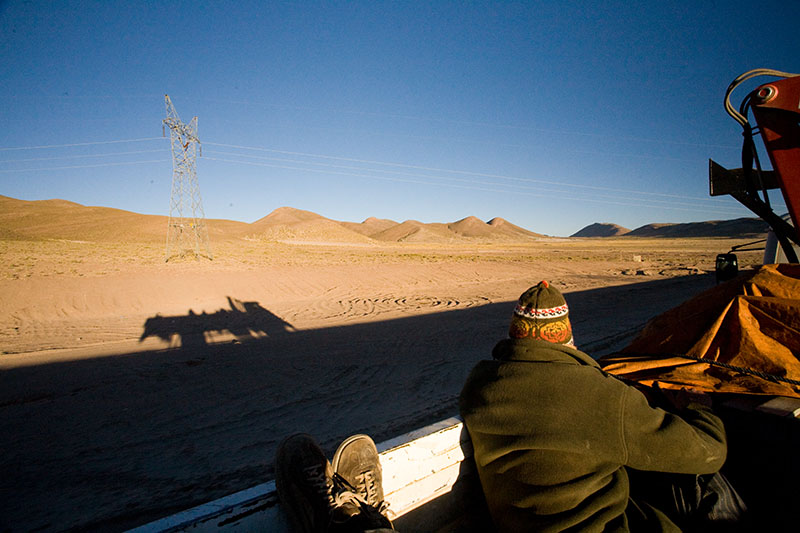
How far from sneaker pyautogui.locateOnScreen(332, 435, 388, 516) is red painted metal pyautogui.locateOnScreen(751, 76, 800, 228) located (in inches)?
143

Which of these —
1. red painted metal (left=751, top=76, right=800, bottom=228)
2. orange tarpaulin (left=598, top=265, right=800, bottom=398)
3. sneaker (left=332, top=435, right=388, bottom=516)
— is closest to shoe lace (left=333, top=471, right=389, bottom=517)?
sneaker (left=332, top=435, right=388, bottom=516)

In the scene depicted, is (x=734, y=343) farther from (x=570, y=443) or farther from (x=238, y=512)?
(x=238, y=512)

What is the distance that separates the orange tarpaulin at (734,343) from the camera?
2.38 metres

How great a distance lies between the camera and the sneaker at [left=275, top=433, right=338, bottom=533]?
143 cm

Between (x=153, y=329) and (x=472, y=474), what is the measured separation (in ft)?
31.4

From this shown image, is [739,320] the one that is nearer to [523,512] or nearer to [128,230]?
[523,512]

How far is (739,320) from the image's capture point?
2.61 m

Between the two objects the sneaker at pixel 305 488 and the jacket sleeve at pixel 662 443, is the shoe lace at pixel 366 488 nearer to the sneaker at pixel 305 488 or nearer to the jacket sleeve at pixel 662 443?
the sneaker at pixel 305 488

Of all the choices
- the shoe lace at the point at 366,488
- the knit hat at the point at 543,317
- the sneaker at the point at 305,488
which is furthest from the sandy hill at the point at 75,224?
the knit hat at the point at 543,317

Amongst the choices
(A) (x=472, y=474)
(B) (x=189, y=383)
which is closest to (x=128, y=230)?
(B) (x=189, y=383)

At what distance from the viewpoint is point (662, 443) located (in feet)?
5.06

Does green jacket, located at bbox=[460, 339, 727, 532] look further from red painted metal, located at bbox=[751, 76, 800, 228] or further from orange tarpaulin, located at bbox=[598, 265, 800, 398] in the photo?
red painted metal, located at bbox=[751, 76, 800, 228]

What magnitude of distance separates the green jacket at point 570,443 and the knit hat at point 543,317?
1.04 feet

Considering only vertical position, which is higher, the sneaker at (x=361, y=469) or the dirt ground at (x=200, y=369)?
the sneaker at (x=361, y=469)
